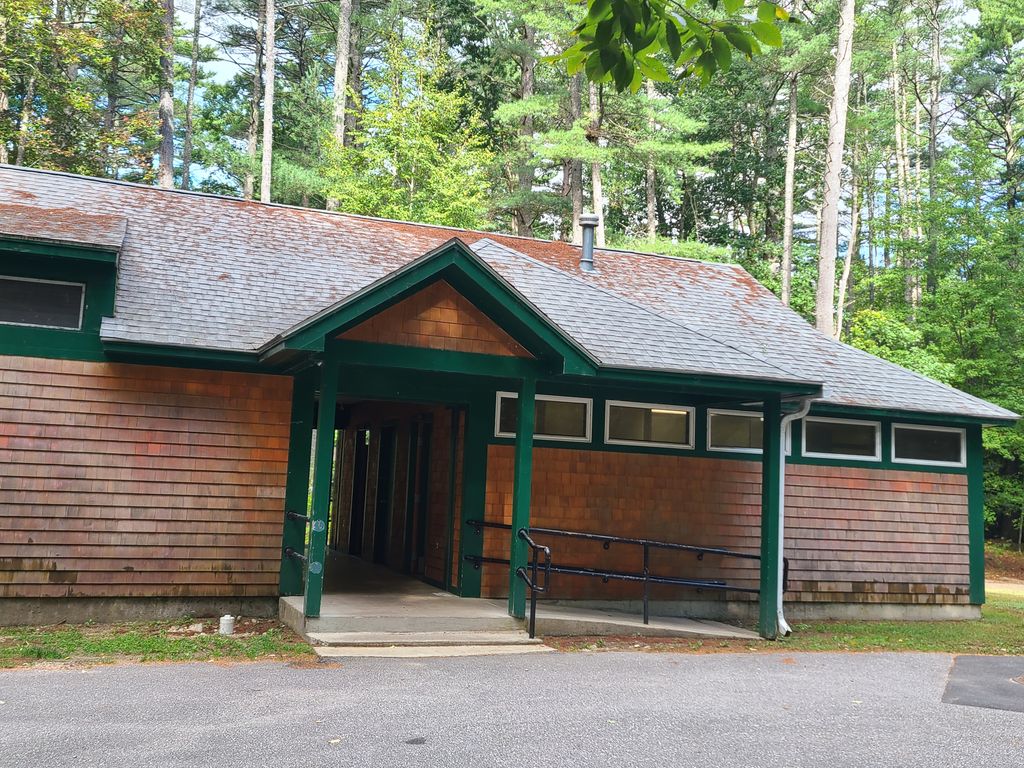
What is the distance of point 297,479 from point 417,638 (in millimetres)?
2337

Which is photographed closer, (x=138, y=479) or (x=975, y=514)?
(x=138, y=479)

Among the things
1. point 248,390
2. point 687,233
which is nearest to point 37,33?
point 248,390

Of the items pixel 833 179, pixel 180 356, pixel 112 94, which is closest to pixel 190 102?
pixel 112 94

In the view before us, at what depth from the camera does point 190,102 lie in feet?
112

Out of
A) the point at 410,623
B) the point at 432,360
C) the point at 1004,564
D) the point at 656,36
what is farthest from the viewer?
the point at 1004,564

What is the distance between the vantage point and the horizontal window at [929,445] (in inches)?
477

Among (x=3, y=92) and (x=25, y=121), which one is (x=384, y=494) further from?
(x=3, y=92)

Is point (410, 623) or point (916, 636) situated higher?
point (410, 623)

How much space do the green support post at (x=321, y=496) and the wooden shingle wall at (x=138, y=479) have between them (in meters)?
1.42

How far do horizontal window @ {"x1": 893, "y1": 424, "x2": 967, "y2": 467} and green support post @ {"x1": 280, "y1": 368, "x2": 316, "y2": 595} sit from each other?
7.58 meters

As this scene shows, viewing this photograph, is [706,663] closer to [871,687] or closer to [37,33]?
[871,687]

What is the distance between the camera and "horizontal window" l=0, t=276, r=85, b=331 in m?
8.62

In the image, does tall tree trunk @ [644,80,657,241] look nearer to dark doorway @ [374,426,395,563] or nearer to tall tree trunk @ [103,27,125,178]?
tall tree trunk @ [103,27,125,178]

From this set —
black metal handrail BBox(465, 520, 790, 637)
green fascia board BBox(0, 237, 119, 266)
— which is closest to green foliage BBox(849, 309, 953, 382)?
black metal handrail BBox(465, 520, 790, 637)
